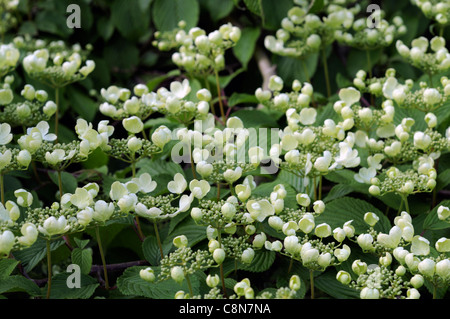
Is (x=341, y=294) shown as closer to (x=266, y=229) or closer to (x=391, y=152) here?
(x=266, y=229)

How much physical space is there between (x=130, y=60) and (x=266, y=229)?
43.5 inches

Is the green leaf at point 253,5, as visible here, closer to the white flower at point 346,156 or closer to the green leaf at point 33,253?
the white flower at point 346,156

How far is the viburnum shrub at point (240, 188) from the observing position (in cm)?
69

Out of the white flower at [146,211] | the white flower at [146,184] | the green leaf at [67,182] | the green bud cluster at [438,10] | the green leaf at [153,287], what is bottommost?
the green leaf at [153,287]

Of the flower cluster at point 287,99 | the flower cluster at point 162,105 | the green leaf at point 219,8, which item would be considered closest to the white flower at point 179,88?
the flower cluster at point 162,105

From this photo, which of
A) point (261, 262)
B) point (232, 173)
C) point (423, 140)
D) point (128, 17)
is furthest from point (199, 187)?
point (128, 17)

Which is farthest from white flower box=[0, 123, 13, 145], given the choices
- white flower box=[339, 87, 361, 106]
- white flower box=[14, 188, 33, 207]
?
white flower box=[339, 87, 361, 106]

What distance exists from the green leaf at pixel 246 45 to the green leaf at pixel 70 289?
2.66ft

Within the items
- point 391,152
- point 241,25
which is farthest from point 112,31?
point 391,152

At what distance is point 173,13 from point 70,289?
35.9 inches

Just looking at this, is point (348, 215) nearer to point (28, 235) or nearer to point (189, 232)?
point (189, 232)
